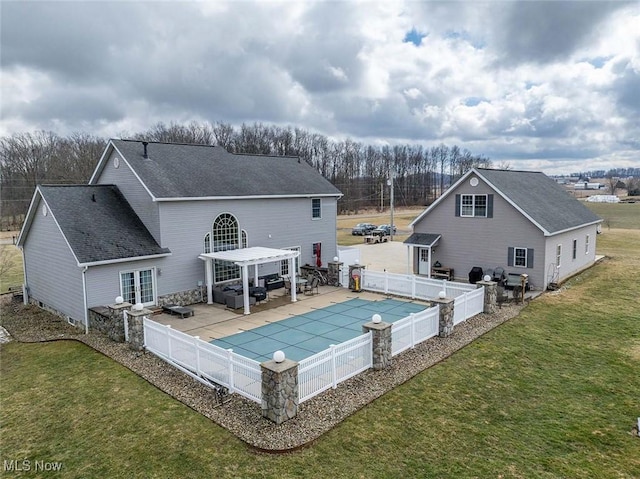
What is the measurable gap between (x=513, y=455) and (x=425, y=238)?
51.7ft

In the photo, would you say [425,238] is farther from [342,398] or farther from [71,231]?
[71,231]

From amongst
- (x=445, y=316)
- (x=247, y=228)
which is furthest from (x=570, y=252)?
(x=247, y=228)

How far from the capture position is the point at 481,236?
20812 mm

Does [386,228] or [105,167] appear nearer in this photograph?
[105,167]

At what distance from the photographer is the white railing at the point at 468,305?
14.4 m

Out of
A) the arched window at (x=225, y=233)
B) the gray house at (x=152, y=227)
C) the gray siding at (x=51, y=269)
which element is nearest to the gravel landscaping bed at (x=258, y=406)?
the gray siding at (x=51, y=269)

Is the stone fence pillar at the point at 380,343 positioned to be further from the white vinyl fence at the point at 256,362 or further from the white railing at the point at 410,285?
the white railing at the point at 410,285

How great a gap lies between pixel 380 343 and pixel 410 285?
806cm

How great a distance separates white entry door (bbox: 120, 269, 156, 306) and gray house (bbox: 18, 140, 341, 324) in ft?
0.13

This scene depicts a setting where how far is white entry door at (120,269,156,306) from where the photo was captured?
16.1 metres

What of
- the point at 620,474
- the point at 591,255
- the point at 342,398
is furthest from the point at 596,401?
the point at 591,255

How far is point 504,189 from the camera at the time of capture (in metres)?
20.7

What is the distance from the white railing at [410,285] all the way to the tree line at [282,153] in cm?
2143

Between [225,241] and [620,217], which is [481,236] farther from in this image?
[620,217]
